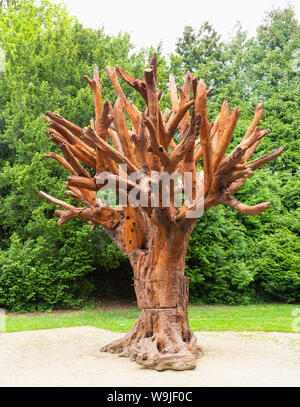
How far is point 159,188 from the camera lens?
4.85 meters

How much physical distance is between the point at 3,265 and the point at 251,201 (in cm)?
796

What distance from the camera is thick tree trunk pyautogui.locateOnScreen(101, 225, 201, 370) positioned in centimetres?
516

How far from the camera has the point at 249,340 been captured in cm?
662

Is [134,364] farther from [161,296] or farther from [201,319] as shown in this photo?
[201,319]

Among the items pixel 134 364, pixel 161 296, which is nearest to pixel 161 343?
pixel 134 364

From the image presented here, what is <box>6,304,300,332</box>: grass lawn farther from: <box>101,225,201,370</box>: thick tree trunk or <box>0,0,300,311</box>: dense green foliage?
<box>101,225,201,370</box>: thick tree trunk

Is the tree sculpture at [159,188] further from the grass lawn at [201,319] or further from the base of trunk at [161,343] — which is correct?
the grass lawn at [201,319]

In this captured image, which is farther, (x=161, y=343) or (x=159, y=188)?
(x=161, y=343)

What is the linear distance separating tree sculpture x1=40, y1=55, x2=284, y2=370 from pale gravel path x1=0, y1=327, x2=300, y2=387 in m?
0.31

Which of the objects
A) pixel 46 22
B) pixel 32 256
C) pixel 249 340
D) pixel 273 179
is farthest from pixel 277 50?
pixel 249 340

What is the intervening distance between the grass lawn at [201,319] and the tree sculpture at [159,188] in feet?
10.0

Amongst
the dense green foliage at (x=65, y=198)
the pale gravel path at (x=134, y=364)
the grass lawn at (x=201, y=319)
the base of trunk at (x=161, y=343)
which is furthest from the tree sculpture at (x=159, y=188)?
the dense green foliage at (x=65, y=198)

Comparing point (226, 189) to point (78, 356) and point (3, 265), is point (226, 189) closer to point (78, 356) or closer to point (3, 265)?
point (78, 356)

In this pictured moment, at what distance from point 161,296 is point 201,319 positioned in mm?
4909
